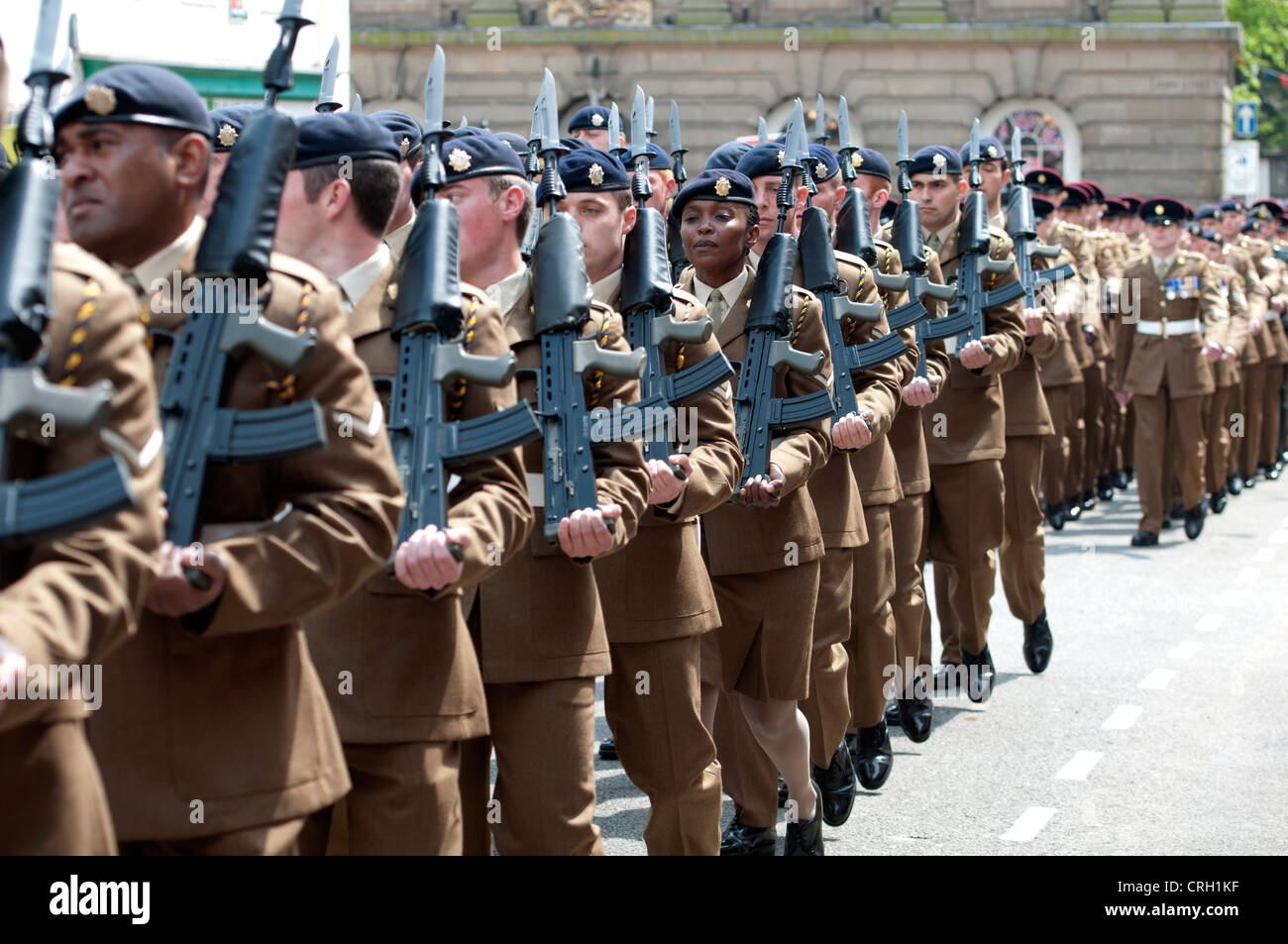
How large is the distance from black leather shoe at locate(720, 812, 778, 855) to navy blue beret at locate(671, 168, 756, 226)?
199 cm

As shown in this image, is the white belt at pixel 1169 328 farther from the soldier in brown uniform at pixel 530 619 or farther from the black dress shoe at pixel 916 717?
the soldier in brown uniform at pixel 530 619

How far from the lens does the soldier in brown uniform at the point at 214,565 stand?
10.7 ft

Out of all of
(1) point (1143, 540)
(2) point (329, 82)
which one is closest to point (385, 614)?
(2) point (329, 82)

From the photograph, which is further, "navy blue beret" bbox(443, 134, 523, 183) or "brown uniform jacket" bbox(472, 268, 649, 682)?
"navy blue beret" bbox(443, 134, 523, 183)

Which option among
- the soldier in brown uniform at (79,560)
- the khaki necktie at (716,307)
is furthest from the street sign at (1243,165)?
the soldier in brown uniform at (79,560)

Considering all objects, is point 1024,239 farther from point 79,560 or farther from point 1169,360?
point 79,560

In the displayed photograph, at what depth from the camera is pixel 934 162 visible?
9.34 m

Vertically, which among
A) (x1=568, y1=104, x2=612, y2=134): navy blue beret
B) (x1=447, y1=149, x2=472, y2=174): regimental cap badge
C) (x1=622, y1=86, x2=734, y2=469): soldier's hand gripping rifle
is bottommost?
(x1=622, y1=86, x2=734, y2=469): soldier's hand gripping rifle

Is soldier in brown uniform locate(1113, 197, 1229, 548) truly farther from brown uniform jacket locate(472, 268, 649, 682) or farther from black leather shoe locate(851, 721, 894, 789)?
brown uniform jacket locate(472, 268, 649, 682)

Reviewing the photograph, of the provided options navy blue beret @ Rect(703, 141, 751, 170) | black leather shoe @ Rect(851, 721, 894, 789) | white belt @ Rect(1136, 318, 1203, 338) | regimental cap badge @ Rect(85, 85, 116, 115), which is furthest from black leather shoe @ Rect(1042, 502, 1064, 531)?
regimental cap badge @ Rect(85, 85, 116, 115)

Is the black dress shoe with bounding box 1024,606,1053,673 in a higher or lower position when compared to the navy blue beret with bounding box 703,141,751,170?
lower

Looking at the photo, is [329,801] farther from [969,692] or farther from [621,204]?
[969,692]

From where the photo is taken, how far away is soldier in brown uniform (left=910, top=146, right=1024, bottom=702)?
29.7 ft

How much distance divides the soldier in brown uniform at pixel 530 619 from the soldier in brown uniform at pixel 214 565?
113cm
